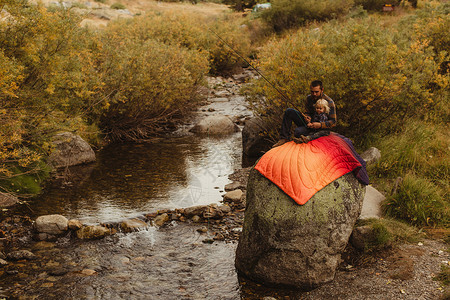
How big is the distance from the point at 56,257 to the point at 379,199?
6.05m

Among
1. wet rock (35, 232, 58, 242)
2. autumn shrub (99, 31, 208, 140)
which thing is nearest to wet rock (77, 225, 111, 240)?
wet rock (35, 232, 58, 242)

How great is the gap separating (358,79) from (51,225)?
744 cm

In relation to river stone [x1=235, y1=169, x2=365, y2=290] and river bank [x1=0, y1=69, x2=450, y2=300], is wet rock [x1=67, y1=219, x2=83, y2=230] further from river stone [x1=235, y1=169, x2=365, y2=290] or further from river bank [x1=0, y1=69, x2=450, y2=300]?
river stone [x1=235, y1=169, x2=365, y2=290]

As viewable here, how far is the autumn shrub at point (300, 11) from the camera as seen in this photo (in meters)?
27.3

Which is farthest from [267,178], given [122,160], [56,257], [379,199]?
[122,160]

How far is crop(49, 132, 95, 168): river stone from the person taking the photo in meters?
11.0

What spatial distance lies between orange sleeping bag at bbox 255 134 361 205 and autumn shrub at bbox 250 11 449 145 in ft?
12.1

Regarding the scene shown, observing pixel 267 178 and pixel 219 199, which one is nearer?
pixel 267 178

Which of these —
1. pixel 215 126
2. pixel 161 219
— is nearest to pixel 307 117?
pixel 161 219

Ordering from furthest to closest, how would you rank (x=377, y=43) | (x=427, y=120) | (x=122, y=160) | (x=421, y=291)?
(x=122, y=160) → (x=427, y=120) → (x=377, y=43) → (x=421, y=291)

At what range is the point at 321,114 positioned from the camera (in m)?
6.71

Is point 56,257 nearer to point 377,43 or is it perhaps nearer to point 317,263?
point 317,263

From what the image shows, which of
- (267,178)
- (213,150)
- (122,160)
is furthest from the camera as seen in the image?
(213,150)

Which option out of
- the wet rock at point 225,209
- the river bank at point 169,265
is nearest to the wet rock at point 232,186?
the river bank at point 169,265
